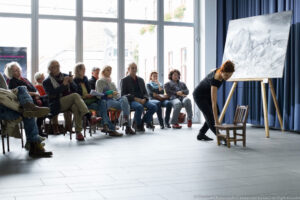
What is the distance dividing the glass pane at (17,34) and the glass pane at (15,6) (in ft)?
0.58

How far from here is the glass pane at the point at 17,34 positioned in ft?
25.0

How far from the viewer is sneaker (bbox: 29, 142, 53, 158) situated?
410 cm

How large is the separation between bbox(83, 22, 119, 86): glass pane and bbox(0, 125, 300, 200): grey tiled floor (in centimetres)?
329

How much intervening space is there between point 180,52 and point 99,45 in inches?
75.1

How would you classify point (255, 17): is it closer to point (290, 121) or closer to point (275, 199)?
point (290, 121)

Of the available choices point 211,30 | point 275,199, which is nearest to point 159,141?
point 275,199

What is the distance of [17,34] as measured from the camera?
7.71 meters

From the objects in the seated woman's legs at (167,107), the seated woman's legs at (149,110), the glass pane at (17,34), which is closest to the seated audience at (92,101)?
the seated woman's legs at (149,110)

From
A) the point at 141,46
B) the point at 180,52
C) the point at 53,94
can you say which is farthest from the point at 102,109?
the point at 180,52

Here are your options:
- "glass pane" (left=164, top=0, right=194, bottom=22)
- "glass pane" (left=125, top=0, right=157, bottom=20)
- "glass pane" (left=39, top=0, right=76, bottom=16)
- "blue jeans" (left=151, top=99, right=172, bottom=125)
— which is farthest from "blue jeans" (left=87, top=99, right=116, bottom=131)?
"glass pane" (left=164, top=0, right=194, bottom=22)

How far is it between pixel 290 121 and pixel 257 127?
106cm

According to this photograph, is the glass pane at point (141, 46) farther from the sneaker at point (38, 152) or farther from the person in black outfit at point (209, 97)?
the sneaker at point (38, 152)

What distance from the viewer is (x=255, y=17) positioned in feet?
23.6

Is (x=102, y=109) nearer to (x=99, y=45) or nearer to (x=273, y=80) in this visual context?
(x=99, y=45)
